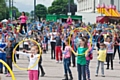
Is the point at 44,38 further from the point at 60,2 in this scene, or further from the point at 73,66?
Answer: the point at 60,2

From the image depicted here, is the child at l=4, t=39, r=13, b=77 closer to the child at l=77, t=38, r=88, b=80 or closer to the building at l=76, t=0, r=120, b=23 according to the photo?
the child at l=77, t=38, r=88, b=80

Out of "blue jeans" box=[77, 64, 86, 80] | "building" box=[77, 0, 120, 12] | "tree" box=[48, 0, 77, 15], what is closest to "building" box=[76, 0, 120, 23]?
"building" box=[77, 0, 120, 12]

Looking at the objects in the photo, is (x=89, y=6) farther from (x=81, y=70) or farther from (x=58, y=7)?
(x=81, y=70)

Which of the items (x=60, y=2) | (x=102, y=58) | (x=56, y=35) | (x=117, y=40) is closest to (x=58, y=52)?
(x=56, y=35)

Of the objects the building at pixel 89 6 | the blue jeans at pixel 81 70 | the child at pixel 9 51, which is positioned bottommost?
the blue jeans at pixel 81 70

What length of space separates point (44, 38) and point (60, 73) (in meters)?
10.2

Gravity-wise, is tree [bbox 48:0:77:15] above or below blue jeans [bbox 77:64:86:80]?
above

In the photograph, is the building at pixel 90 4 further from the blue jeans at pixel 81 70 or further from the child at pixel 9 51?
the blue jeans at pixel 81 70

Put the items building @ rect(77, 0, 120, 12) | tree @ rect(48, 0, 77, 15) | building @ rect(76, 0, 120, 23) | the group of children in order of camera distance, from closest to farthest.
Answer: the group of children < building @ rect(76, 0, 120, 23) < building @ rect(77, 0, 120, 12) < tree @ rect(48, 0, 77, 15)

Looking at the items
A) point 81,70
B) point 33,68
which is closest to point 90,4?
point 81,70

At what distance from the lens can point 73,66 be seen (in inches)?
740

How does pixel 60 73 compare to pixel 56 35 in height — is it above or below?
below

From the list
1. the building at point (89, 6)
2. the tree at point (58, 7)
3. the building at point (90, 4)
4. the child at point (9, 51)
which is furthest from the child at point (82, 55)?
the tree at point (58, 7)

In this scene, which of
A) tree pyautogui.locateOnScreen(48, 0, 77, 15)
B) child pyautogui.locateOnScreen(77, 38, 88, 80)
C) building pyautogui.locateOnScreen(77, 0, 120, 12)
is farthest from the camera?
tree pyautogui.locateOnScreen(48, 0, 77, 15)
